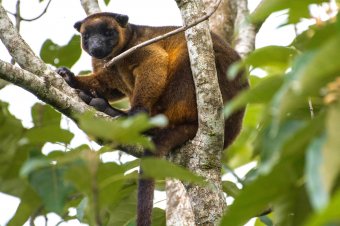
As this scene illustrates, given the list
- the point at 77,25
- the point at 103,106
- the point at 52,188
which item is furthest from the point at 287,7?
the point at 77,25

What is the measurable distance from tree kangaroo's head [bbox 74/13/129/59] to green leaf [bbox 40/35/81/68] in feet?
3.02

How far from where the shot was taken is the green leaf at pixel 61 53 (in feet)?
19.2

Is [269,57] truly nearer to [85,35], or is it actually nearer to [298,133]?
[298,133]

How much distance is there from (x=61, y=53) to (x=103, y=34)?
53.3 inches

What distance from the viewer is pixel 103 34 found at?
7.28 meters

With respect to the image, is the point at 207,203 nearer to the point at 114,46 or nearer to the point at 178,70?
the point at 178,70

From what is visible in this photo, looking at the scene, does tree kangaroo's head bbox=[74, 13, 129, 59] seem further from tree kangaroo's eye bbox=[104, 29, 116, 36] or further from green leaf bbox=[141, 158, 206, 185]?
green leaf bbox=[141, 158, 206, 185]

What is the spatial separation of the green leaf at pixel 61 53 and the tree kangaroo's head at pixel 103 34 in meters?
0.92

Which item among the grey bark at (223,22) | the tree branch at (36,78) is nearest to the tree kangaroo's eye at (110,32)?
the grey bark at (223,22)

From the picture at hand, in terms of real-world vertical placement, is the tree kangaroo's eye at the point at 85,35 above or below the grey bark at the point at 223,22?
above

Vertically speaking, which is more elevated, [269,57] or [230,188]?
[269,57]

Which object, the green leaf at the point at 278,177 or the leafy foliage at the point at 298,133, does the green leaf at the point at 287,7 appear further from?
the green leaf at the point at 278,177

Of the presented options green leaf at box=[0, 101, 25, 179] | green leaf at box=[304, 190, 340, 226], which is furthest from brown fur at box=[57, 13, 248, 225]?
green leaf at box=[304, 190, 340, 226]

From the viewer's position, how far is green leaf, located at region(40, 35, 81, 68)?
585 cm
